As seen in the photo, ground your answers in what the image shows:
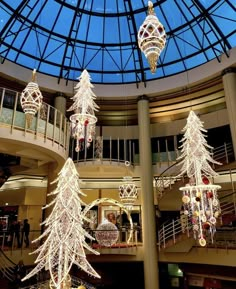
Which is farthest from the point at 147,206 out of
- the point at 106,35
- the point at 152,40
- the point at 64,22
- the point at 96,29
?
the point at 152,40

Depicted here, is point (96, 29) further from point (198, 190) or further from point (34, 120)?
point (198, 190)

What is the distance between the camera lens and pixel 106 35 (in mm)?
16422

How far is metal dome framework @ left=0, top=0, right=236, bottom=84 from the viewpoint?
560 inches

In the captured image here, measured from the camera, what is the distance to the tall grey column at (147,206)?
14.6 meters

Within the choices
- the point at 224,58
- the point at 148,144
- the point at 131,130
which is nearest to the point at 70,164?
the point at 148,144

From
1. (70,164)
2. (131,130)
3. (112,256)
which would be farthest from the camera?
(131,130)

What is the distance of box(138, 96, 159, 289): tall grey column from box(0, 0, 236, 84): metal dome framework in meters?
2.69

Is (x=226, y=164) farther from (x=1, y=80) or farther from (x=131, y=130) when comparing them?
(x=1, y=80)

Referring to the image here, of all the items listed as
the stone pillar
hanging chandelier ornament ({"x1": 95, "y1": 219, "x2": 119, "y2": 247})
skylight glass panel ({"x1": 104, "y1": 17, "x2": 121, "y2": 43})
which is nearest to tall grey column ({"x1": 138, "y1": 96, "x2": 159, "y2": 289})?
hanging chandelier ornament ({"x1": 95, "y1": 219, "x2": 119, "y2": 247})

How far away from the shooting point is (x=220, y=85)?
16.6m

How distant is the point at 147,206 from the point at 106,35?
406 inches

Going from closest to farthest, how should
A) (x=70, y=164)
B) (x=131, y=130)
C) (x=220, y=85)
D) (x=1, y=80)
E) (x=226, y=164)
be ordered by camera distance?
→ (x=70, y=164) → (x=226, y=164) → (x=1, y=80) → (x=220, y=85) → (x=131, y=130)

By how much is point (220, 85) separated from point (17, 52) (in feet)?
39.2

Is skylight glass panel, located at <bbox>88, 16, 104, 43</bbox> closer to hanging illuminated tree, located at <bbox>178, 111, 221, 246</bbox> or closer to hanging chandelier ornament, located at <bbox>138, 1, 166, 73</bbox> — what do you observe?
hanging illuminated tree, located at <bbox>178, 111, 221, 246</bbox>
